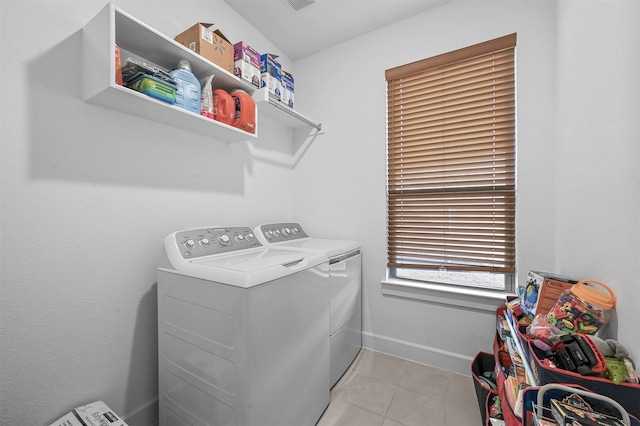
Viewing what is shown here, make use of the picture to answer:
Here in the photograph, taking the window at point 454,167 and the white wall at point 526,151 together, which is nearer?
the white wall at point 526,151

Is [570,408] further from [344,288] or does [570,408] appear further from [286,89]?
[286,89]

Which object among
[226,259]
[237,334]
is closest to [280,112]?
[226,259]

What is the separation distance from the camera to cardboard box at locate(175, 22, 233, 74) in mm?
1414

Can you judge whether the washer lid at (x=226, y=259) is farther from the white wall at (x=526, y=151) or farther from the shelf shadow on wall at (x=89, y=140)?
the white wall at (x=526, y=151)

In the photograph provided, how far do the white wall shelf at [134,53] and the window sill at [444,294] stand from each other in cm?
175

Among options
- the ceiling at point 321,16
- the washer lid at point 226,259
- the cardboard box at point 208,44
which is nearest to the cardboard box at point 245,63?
the cardboard box at point 208,44

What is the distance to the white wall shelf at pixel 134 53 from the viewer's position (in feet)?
3.43

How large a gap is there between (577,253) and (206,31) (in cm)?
233

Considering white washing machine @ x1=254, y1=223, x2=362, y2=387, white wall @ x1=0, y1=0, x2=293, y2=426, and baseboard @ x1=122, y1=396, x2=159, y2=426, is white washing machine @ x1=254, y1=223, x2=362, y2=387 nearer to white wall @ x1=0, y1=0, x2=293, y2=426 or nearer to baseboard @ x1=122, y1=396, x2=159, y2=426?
white wall @ x1=0, y1=0, x2=293, y2=426

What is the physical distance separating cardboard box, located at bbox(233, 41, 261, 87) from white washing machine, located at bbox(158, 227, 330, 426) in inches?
43.1

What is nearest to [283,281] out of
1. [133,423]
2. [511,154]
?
[133,423]

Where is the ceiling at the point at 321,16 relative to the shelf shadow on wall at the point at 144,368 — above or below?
above

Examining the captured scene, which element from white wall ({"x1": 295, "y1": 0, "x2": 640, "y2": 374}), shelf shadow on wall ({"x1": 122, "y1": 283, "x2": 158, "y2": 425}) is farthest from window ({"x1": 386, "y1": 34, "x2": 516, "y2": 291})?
shelf shadow on wall ({"x1": 122, "y1": 283, "x2": 158, "y2": 425})

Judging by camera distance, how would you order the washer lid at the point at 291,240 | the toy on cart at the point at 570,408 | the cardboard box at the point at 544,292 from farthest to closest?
the washer lid at the point at 291,240
the cardboard box at the point at 544,292
the toy on cart at the point at 570,408
